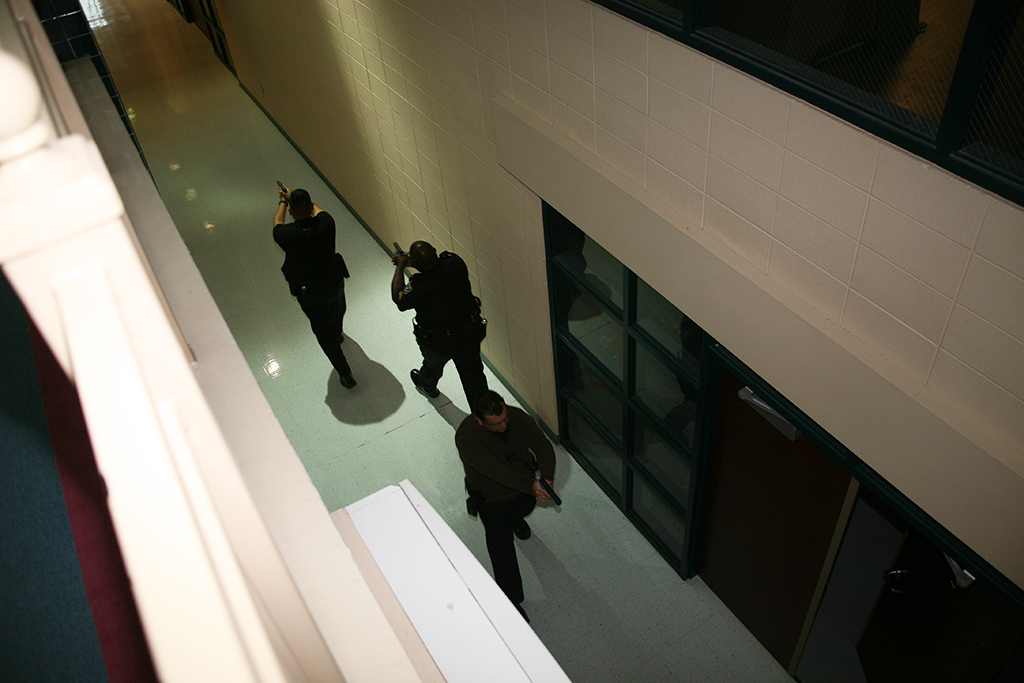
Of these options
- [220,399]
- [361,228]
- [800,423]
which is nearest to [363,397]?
[361,228]

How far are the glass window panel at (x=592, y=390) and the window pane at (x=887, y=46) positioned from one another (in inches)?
95.8

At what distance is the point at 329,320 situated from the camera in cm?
528

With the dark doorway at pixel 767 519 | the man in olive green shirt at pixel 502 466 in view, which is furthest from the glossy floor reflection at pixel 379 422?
the man in olive green shirt at pixel 502 466

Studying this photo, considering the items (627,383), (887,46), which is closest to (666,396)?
(627,383)

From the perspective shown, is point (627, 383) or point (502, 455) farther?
point (627, 383)

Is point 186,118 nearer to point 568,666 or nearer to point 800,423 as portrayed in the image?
point 568,666

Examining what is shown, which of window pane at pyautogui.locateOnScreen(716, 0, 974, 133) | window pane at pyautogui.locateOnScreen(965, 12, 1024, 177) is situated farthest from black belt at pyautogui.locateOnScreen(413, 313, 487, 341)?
window pane at pyautogui.locateOnScreen(965, 12, 1024, 177)

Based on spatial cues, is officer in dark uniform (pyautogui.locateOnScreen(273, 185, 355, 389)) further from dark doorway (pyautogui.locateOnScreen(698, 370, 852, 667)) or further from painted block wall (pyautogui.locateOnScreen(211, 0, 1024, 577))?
dark doorway (pyautogui.locateOnScreen(698, 370, 852, 667))

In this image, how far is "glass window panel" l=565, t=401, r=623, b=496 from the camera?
4.64m

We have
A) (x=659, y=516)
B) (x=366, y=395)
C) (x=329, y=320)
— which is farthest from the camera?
(x=366, y=395)

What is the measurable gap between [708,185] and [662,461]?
2.00 meters

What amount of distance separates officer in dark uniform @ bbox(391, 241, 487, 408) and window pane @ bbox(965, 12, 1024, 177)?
3.07 m

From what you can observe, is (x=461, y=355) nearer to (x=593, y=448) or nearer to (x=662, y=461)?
(x=593, y=448)

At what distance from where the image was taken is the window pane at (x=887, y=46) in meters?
1.75
